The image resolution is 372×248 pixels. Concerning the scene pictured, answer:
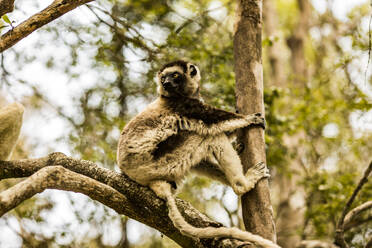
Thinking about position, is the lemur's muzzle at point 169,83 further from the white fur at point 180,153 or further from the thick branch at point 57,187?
the thick branch at point 57,187

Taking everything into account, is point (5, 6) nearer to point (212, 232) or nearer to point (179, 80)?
point (179, 80)

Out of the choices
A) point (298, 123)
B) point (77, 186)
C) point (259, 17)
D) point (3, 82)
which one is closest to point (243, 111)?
point (259, 17)

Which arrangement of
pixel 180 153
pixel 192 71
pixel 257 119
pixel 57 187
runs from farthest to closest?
pixel 192 71
pixel 180 153
pixel 257 119
pixel 57 187

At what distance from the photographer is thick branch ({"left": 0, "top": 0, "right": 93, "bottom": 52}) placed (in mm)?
4305

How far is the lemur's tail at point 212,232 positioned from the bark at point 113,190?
33 cm

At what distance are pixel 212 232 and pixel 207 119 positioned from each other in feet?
6.26

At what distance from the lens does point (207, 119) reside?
5336 millimetres

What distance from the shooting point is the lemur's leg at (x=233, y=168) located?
4637mm

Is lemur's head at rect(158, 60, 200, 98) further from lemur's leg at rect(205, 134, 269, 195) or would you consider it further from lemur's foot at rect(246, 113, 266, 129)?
lemur's foot at rect(246, 113, 266, 129)

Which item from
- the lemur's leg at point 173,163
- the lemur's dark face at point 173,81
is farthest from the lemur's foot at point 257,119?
the lemur's dark face at point 173,81

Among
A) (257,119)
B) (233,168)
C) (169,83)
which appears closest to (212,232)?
(233,168)

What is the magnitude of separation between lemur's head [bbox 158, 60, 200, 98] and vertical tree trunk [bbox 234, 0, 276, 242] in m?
1.22

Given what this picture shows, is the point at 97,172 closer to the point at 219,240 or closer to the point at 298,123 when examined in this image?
the point at 219,240

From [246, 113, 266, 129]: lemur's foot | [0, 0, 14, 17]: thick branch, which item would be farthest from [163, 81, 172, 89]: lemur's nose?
[0, 0, 14, 17]: thick branch
